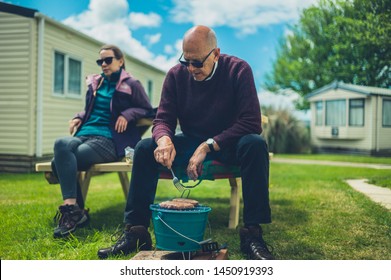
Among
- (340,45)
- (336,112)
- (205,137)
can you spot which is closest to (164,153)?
(205,137)

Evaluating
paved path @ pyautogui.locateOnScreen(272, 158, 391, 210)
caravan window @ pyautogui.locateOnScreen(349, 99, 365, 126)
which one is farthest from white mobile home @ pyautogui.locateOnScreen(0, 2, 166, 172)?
paved path @ pyautogui.locateOnScreen(272, 158, 391, 210)

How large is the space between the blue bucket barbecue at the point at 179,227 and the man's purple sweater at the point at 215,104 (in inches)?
15.8

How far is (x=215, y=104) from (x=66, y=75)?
222cm

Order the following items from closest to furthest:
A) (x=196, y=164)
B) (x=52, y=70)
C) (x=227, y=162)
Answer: (x=196, y=164) → (x=227, y=162) → (x=52, y=70)

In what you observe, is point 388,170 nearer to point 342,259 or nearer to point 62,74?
point 342,259

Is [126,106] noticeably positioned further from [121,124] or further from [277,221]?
[277,221]

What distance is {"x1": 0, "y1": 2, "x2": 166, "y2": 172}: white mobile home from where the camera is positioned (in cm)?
283

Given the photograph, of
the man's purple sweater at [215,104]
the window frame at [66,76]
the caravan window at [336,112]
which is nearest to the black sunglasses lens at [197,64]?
the man's purple sweater at [215,104]

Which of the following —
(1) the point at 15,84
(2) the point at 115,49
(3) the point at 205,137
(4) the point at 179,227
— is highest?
(2) the point at 115,49

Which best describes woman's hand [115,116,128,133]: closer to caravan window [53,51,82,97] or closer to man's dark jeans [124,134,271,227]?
man's dark jeans [124,134,271,227]

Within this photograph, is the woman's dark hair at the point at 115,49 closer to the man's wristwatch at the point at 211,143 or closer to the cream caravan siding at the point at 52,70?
the cream caravan siding at the point at 52,70

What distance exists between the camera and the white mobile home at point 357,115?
2650 millimetres

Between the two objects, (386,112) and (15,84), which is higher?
(15,84)

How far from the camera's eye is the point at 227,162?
228 centimetres
